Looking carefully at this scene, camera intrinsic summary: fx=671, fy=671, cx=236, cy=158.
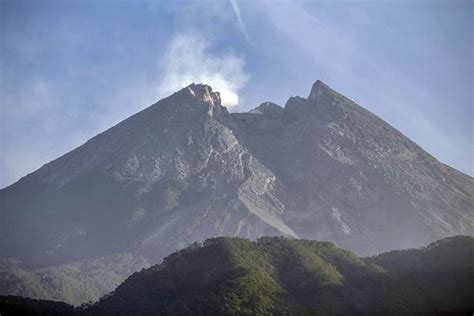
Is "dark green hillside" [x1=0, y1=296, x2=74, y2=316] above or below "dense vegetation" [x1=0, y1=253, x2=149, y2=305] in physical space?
below

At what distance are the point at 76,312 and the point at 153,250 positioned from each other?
117174 mm

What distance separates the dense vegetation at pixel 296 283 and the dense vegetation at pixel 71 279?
65.5 m

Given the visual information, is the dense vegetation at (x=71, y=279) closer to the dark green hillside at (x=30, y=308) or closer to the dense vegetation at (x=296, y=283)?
A: the dense vegetation at (x=296, y=283)

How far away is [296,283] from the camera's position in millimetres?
87625

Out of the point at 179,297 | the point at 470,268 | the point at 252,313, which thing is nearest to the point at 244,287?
the point at 252,313

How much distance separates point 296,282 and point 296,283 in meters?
0.32

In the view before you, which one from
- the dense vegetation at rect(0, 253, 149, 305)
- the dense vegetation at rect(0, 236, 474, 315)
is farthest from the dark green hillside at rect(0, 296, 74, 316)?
the dense vegetation at rect(0, 253, 149, 305)

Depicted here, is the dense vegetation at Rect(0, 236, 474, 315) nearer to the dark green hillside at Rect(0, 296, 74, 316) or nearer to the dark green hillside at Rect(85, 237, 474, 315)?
the dark green hillside at Rect(85, 237, 474, 315)

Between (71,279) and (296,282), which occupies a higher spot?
(71,279)

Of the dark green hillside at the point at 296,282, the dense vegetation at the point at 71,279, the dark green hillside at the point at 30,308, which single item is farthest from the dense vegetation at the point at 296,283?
the dense vegetation at the point at 71,279

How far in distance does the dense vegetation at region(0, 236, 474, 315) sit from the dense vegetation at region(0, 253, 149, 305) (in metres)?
65.5

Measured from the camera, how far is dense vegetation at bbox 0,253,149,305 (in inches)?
6393

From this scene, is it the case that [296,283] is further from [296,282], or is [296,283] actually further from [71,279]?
[71,279]

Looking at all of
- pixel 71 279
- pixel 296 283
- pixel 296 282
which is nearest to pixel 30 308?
pixel 296 283
